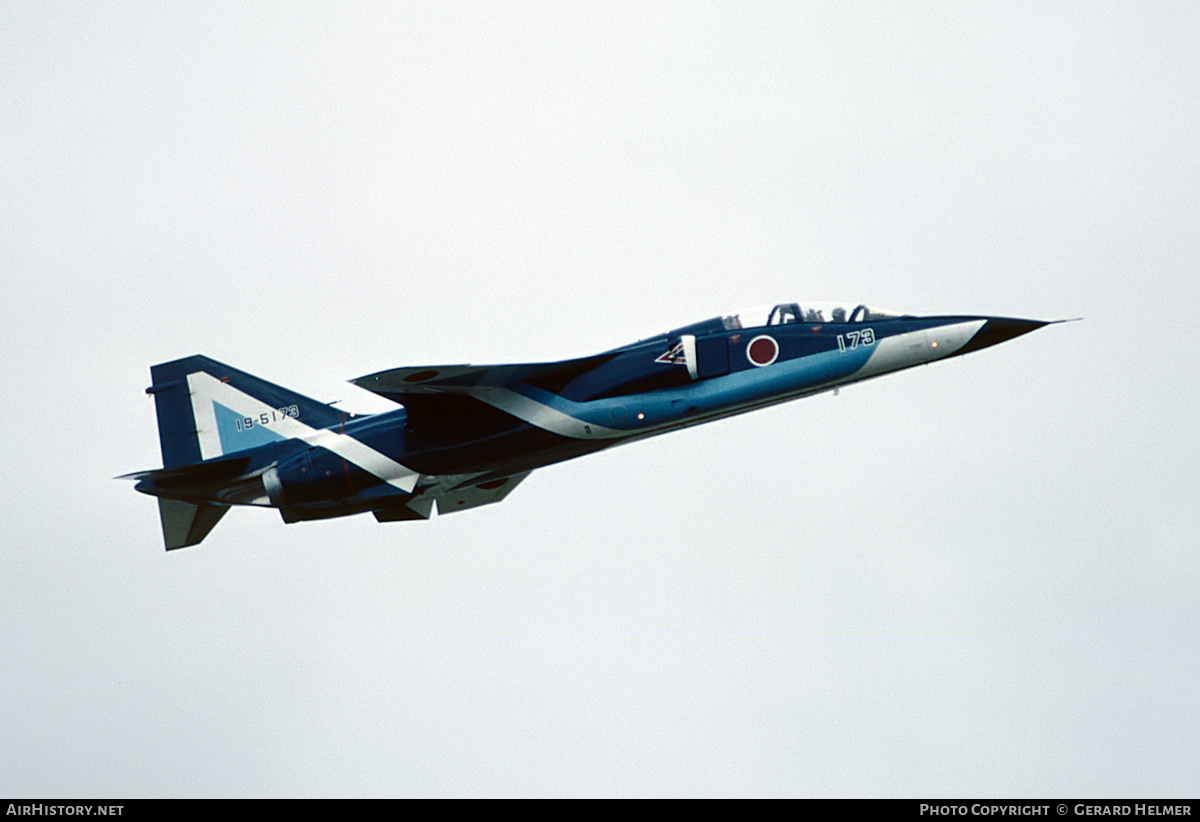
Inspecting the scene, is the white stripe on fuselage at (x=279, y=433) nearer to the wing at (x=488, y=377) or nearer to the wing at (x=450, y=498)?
the wing at (x=450, y=498)

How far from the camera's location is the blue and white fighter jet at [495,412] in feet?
84.2

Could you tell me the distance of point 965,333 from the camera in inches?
1001

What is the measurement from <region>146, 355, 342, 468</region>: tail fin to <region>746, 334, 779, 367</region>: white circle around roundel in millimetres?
8506

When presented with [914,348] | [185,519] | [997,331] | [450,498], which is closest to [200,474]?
[185,519]

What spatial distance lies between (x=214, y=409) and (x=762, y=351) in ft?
37.3

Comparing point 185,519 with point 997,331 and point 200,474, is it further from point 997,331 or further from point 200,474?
point 997,331

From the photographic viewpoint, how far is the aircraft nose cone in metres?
25.2

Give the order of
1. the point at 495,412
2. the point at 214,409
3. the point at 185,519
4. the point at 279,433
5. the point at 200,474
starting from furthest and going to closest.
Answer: the point at 214,409, the point at 185,519, the point at 279,433, the point at 200,474, the point at 495,412

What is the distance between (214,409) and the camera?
29.4 meters

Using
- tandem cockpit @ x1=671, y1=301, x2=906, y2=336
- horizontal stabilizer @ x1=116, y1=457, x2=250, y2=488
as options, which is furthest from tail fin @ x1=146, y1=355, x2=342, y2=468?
tandem cockpit @ x1=671, y1=301, x2=906, y2=336
